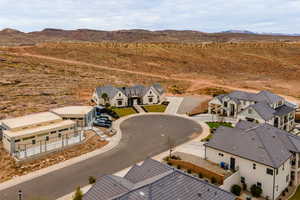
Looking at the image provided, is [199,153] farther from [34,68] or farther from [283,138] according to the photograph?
[34,68]

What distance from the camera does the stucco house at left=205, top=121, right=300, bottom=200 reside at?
83.9ft

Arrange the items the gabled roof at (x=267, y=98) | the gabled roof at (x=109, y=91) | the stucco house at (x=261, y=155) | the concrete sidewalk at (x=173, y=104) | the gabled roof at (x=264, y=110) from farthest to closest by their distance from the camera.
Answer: the gabled roof at (x=109, y=91) → the concrete sidewalk at (x=173, y=104) → the gabled roof at (x=267, y=98) → the gabled roof at (x=264, y=110) → the stucco house at (x=261, y=155)

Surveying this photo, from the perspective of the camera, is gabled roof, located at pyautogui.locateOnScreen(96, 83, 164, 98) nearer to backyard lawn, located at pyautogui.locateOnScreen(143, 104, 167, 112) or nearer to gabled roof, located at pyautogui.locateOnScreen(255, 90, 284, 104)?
backyard lawn, located at pyautogui.locateOnScreen(143, 104, 167, 112)

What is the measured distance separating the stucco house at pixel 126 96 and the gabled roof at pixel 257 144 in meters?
32.2

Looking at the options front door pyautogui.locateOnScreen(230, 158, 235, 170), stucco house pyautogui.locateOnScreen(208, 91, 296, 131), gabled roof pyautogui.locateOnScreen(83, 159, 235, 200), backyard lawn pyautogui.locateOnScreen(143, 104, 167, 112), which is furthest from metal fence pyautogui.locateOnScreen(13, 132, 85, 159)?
stucco house pyautogui.locateOnScreen(208, 91, 296, 131)

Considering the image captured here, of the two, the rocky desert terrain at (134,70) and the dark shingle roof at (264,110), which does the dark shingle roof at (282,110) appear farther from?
the rocky desert terrain at (134,70)

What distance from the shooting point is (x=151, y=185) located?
18031 millimetres

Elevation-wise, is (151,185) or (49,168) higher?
(151,185)

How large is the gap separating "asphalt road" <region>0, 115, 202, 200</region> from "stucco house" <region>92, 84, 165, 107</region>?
991 centimetres

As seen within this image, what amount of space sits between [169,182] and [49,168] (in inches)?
733

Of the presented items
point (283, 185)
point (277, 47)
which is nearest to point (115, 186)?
point (283, 185)

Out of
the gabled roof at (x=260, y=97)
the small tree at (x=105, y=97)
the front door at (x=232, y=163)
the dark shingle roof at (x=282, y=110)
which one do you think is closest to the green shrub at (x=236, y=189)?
the front door at (x=232, y=163)

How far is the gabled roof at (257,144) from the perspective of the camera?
26123 millimetres

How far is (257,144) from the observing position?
90.8 feet
